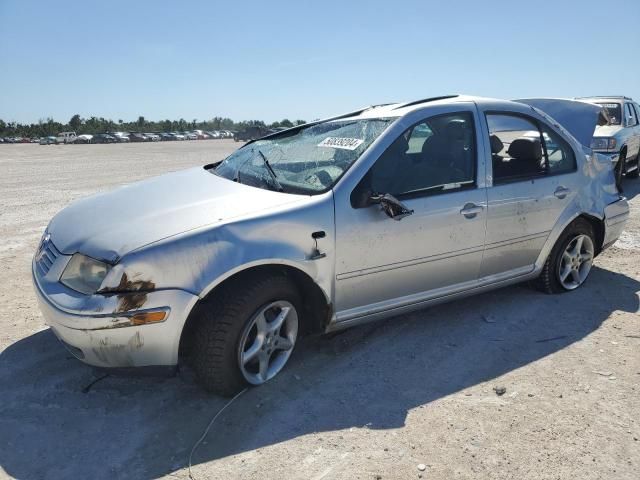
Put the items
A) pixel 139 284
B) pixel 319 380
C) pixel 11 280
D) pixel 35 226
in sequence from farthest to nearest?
1. pixel 35 226
2. pixel 11 280
3. pixel 319 380
4. pixel 139 284

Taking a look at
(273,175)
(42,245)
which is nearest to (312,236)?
(273,175)

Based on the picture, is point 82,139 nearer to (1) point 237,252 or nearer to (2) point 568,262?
(2) point 568,262

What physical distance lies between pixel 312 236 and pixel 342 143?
2.76ft

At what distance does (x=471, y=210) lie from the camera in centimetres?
353

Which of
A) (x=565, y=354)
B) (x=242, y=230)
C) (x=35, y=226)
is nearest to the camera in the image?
(x=242, y=230)

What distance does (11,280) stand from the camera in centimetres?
475

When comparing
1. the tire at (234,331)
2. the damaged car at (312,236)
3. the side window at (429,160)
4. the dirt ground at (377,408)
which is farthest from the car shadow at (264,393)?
the side window at (429,160)

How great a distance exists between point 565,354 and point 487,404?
3.05 ft

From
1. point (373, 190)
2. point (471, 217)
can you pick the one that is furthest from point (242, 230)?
point (471, 217)

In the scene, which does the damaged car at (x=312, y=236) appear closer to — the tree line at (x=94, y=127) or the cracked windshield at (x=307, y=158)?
the cracked windshield at (x=307, y=158)

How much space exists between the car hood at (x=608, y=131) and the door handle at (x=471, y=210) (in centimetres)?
711

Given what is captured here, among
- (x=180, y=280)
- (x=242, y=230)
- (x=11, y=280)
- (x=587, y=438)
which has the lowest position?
(x=587, y=438)

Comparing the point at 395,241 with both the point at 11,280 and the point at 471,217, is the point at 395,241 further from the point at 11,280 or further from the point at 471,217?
the point at 11,280

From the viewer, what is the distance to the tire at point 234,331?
2.70m
